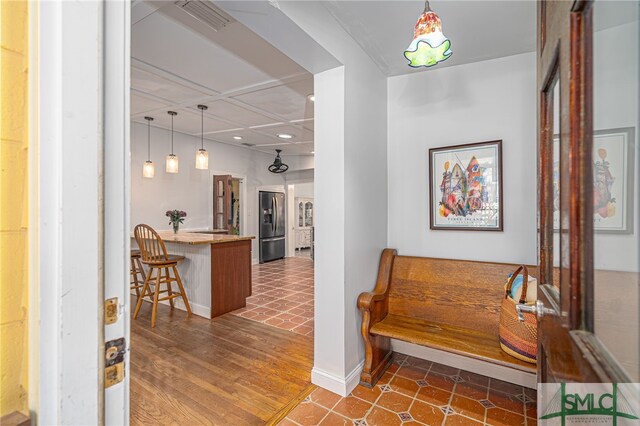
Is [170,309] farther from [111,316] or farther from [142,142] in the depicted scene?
[111,316]

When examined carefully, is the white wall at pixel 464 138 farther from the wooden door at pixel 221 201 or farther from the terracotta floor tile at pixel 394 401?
the wooden door at pixel 221 201

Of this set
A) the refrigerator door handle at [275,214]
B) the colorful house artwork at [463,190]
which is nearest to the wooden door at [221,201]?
the refrigerator door handle at [275,214]

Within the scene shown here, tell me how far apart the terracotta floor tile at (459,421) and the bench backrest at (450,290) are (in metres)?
0.61

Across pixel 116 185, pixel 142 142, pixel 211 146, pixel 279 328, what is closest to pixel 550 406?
pixel 116 185

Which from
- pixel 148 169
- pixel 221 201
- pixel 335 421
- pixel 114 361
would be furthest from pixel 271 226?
pixel 114 361

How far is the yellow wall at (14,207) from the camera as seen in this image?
1.95 feet

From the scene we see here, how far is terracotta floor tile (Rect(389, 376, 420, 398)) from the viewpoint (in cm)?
214

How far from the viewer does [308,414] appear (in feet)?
6.30

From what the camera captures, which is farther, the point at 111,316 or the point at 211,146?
the point at 211,146

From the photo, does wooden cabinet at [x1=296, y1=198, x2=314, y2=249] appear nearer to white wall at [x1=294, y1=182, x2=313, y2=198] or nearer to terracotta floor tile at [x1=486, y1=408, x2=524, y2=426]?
white wall at [x1=294, y1=182, x2=313, y2=198]

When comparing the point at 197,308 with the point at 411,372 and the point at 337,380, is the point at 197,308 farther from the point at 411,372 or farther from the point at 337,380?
the point at 411,372

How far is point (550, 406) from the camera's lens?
90cm

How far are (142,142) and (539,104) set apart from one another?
17.0 ft

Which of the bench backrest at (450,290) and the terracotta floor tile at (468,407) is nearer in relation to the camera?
the terracotta floor tile at (468,407)
